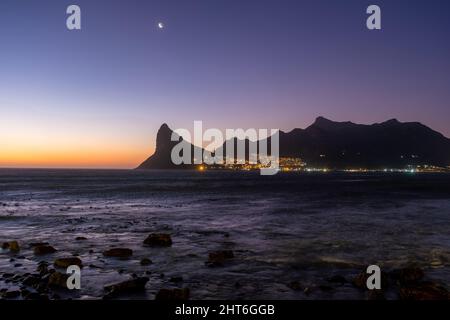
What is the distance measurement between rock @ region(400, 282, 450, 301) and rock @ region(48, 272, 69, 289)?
13983mm

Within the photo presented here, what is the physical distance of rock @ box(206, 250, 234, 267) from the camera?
2017 centimetres

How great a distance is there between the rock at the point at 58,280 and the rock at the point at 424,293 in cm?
1398

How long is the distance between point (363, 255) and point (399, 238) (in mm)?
7887

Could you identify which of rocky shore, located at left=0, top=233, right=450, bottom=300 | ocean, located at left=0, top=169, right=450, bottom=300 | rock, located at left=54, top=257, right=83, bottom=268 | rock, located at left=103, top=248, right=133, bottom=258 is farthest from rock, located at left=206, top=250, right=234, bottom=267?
rock, located at left=54, top=257, right=83, bottom=268

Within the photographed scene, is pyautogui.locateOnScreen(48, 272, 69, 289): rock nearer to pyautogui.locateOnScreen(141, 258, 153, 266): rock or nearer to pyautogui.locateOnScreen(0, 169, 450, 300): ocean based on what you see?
pyautogui.locateOnScreen(0, 169, 450, 300): ocean

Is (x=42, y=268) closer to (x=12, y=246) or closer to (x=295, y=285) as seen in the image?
(x=12, y=246)

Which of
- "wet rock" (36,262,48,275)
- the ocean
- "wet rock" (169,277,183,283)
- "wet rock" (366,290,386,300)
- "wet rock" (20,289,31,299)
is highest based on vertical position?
"wet rock" (20,289,31,299)

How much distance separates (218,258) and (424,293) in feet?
34.8

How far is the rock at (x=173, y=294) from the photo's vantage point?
14.1 meters

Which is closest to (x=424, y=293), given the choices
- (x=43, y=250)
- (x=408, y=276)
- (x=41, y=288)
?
(x=408, y=276)

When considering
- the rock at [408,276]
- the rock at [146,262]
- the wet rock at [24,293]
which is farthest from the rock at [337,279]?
the wet rock at [24,293]

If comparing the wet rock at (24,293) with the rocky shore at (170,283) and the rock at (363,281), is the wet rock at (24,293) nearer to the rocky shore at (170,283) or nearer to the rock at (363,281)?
the rocky shore at (170,283)
